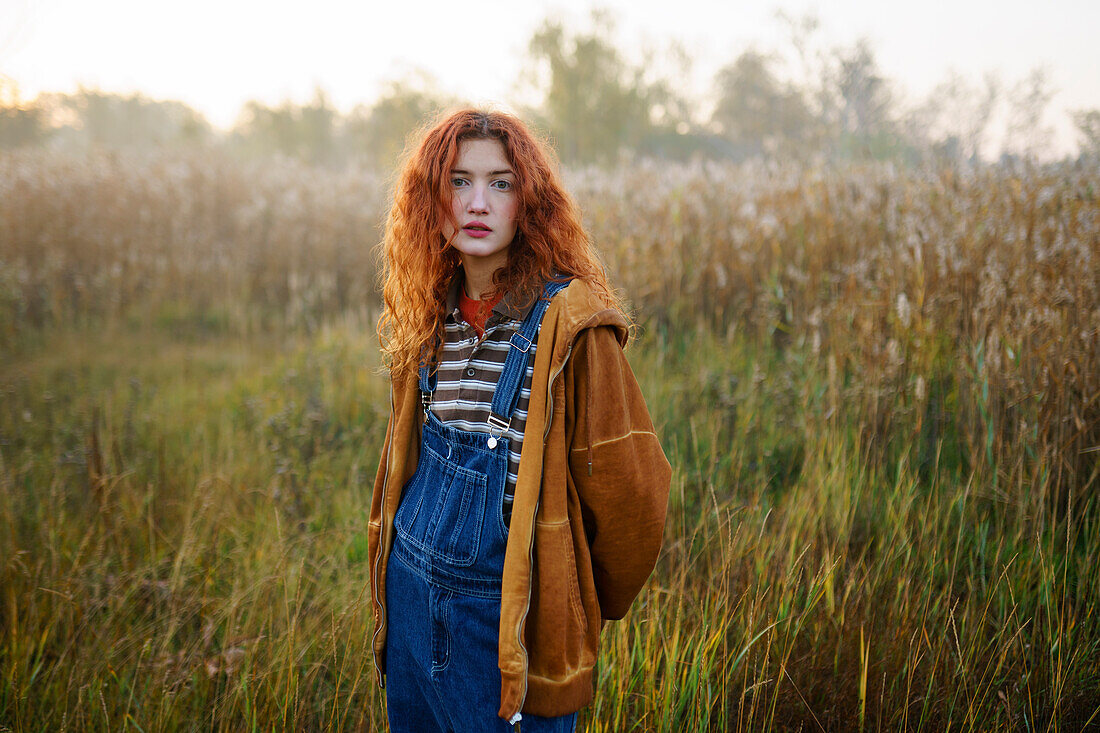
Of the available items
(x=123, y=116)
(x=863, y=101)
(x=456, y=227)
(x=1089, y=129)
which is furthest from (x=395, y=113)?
(x=123, y=116)

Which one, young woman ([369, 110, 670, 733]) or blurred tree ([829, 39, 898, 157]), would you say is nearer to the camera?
young woman ([369, 110, 670, 733])

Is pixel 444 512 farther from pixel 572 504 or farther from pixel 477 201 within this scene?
pixel 477 201

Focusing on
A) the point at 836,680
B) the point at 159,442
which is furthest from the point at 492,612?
the point at 159,442

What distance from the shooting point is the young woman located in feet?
3.84

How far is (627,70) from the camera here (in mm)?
24016

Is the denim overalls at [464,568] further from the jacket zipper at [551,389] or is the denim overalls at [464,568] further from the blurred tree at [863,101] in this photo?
the blurred tree at [863,101]

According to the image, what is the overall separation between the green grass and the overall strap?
980mm

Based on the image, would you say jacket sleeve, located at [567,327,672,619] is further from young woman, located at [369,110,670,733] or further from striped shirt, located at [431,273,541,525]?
striped shirt, located at [431,273,541,525]

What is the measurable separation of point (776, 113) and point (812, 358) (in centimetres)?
1583

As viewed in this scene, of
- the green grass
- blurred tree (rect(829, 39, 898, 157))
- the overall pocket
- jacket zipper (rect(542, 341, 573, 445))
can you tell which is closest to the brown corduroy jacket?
jacket zipper (rect(542, 341, 573, 445))

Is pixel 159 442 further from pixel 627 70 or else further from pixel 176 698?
pixel 627 70

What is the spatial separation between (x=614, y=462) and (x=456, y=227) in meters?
0.61

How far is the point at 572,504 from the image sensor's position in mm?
1225

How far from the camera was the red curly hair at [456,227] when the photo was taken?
1.34 m
